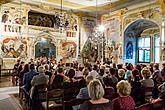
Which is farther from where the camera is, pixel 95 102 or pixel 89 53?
pixel 89 53

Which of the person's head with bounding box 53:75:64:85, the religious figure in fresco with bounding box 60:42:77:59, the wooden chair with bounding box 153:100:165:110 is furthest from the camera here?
the religious figure in fresco with bounding box 60:42:77:59

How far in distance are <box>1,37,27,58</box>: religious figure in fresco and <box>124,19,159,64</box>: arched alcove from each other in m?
7.86

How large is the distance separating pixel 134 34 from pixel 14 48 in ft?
32.1

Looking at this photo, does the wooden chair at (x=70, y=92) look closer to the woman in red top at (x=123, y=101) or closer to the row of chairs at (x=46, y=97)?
the row of chairs at (x=46, y=97)

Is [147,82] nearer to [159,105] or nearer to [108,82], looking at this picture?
[108,82]

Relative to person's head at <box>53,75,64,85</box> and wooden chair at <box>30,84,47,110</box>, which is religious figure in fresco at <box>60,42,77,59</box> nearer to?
person's head at <box>53,75,64,85</box>

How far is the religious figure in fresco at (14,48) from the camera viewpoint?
538 inches

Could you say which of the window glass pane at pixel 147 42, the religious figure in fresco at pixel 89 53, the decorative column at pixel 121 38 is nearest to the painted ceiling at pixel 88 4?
the decorative column at pixel 121 38

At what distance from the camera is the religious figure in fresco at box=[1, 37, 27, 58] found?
13672 millimetres

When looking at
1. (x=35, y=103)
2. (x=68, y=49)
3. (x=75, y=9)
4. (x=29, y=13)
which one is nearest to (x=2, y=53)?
(x=29, y=13)

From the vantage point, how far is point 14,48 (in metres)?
14.1

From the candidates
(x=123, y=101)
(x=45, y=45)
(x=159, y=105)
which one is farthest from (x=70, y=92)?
(x=45, y=45)

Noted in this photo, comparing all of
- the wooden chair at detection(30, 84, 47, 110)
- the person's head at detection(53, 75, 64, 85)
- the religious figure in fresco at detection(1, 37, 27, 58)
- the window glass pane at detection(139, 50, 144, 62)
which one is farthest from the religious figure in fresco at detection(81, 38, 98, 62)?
the wooden chair at detection(30, 84, 47, 110)

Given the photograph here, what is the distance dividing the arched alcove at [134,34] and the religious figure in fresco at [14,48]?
786 cm
